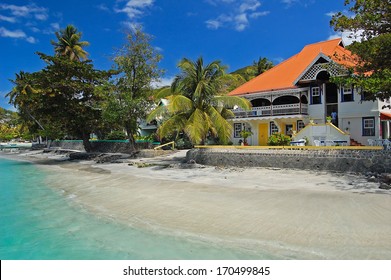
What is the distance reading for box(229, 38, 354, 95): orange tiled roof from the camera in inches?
1009

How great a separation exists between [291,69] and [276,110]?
5896 millimetres

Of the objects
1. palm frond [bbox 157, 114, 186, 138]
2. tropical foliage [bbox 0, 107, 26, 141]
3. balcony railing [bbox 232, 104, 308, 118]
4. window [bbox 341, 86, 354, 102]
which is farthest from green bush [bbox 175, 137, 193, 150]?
tropical foliage [bbox 0, 107, 26, 141]

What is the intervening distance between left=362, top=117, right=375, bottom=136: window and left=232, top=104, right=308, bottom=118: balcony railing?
425 centimetres

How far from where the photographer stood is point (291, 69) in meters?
28.0

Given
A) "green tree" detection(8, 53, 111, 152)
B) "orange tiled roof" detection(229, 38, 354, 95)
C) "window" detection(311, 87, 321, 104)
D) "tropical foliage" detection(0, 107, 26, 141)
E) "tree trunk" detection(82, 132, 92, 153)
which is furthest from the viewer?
"tropical foliage" detection(0, 107, 26, 141)

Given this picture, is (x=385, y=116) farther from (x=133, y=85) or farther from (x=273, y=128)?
(x=133, y=85)

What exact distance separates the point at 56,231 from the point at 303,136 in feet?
55.2

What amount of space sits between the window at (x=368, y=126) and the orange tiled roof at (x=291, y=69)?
5988 mm

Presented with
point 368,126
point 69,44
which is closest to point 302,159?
point 368,126

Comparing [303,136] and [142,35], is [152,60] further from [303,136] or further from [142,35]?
[303,136]

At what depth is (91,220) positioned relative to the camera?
29.7 ft

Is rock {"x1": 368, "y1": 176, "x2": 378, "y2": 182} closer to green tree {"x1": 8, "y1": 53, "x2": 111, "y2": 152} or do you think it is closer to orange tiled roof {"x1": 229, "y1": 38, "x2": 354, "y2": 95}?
orange tiled roof {"x1": 229, "y1": 38, "x2": 354, "y2": 95}

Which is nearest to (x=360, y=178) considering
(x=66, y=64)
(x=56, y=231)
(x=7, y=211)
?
(x=56, y=231)

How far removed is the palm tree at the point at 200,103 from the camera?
19.7 m
